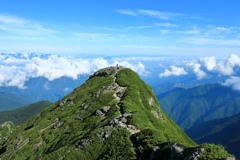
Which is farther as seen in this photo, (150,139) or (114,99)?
(114,99)

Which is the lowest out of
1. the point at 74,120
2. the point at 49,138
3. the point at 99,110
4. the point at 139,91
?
the point at 49,138

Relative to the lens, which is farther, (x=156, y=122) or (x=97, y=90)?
(x=97, y=90)

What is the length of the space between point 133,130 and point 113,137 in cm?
572

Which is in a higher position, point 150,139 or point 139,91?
point 139,91

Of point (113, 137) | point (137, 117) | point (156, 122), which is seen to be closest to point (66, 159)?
point (113, 137)

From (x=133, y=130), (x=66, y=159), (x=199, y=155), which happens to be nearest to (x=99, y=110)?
(x=133, y=130)

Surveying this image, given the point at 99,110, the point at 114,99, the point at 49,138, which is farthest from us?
the point at 114,99

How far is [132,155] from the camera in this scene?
29594mm

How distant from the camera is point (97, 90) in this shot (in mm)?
81250

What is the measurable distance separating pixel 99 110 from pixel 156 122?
20.7m

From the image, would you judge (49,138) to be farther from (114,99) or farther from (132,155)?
(132,155)

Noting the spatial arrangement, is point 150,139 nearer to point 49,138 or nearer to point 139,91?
point 49,138

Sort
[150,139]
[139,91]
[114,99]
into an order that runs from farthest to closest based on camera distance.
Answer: [139,91] < [114,99] < [150,139]

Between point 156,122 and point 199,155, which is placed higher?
point 199,155
